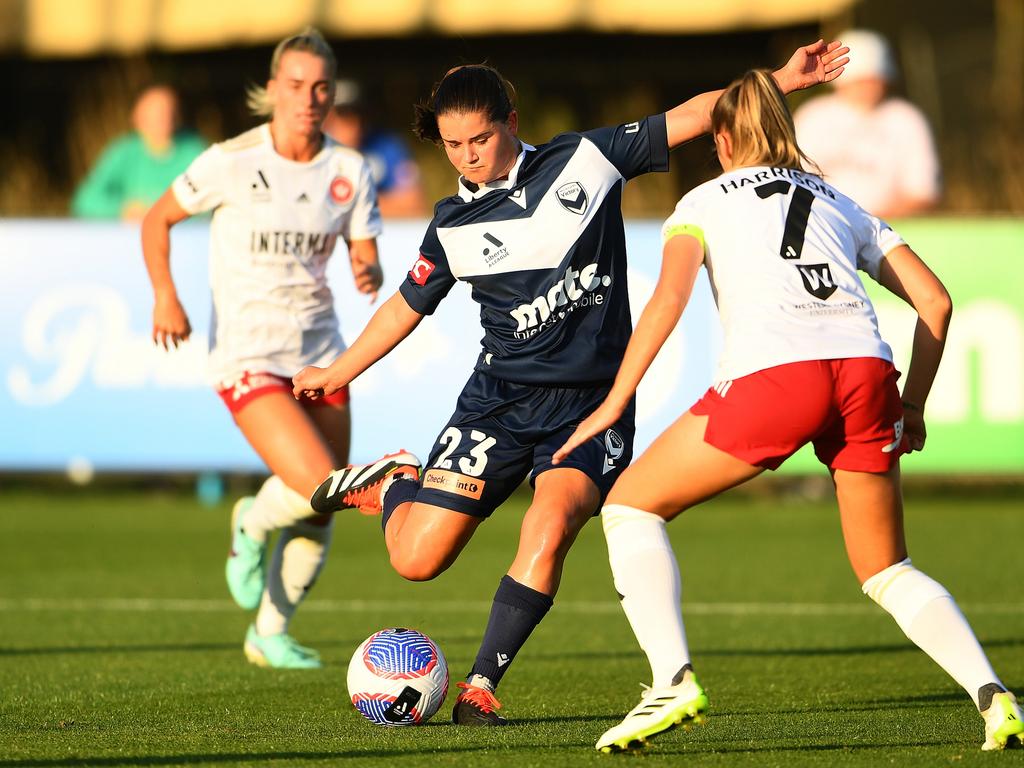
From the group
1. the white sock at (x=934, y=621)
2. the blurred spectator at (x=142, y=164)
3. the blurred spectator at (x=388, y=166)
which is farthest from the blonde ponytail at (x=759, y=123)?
the blurred spectator at (x=142, y=164)

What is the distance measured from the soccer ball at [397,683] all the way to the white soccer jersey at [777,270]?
1.53 m

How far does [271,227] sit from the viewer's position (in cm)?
734

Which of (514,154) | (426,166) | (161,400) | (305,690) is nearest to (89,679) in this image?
(305,690)

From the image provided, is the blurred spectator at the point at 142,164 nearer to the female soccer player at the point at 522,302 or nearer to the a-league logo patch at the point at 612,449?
the female soccer player at the point at 522,302

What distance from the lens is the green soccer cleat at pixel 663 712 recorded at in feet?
15.8

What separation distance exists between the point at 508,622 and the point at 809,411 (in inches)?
51.4

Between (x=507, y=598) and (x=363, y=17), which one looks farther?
(x=363, y=17)

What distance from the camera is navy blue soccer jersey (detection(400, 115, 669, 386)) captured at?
5848 mm

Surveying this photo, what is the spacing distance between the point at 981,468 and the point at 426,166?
8.07 m

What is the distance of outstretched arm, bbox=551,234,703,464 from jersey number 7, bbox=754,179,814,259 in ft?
0.77

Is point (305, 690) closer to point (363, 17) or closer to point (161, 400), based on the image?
point (161, 400)

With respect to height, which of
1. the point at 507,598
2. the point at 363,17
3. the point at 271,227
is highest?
the point at 363,17

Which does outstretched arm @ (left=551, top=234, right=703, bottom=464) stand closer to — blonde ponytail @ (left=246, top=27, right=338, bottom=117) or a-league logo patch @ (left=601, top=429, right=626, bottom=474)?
a-league logo patch @ (left=601, top=429, right=626, bottom=474)

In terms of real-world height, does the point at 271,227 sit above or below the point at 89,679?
above
